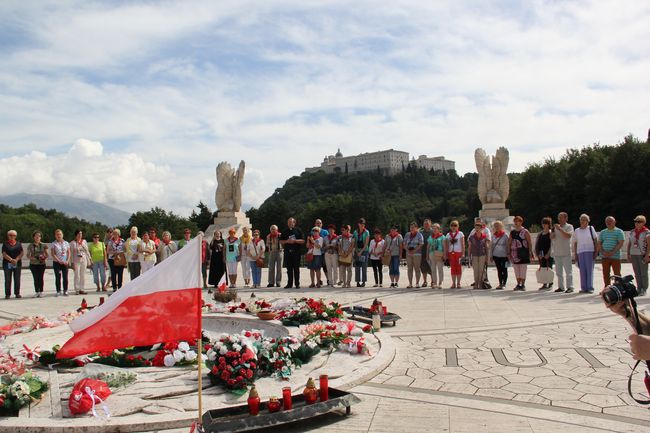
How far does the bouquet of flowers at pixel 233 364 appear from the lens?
5.52m

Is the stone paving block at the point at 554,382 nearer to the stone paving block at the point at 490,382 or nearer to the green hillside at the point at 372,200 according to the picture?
the stone paving block at the point at 490,382

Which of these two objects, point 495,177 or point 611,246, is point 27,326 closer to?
point 611,246

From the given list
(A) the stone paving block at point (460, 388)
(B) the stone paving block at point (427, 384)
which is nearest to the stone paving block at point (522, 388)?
(A) the stone paving block at point (460, 388)

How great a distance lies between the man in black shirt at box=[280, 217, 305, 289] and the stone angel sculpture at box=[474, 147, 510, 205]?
12.2 meters

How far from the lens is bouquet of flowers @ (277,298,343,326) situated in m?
8.78

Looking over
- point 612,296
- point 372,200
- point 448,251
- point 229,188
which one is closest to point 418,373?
point 612,296

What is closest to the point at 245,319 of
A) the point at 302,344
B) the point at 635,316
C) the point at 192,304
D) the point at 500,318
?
the point at 302,344

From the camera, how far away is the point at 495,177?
24938mm

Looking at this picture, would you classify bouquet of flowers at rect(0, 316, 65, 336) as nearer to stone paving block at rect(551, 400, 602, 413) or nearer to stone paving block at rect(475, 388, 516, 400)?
stone paving block at rect(475, 388, 516, 400)

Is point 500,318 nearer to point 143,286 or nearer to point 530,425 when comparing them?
point 530,425

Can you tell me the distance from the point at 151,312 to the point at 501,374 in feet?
12.3

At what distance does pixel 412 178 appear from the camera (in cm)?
12275

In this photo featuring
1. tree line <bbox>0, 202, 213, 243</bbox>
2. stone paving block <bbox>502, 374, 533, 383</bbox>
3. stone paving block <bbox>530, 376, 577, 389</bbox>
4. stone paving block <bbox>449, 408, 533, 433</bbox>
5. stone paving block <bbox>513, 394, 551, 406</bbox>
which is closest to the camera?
stone paving block <bbox>449, 408, 533, 433</bbox>

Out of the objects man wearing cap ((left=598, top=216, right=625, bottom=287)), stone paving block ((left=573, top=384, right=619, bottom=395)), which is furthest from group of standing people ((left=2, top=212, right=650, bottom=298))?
stone paving block ((left=573, top=384, right=619, bottom=395))
